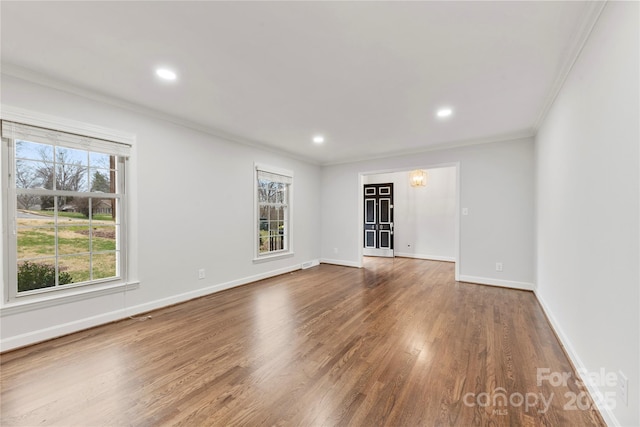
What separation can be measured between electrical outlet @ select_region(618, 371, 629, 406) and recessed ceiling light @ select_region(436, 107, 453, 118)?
2.79m

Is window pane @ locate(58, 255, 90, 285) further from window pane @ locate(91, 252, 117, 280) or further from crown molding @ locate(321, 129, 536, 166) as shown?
crown molding @ locate(321, 129, 536, 166)

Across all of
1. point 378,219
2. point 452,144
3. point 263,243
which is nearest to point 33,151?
point 263,243

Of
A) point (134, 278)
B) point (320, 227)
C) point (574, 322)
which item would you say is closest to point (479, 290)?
point (574, 322)

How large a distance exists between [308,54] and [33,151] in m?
2.75

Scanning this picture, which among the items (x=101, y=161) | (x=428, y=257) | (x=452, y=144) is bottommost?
(x=428, y=257)

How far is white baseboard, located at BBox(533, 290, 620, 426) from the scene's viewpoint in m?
1.47

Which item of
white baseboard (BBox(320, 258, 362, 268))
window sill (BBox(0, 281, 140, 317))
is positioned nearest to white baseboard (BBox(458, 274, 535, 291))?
white baseboard (BBox(320, 258, 362, 268))

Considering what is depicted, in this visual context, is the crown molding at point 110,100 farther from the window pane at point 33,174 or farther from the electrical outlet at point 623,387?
the electrical outlet at point 623,387

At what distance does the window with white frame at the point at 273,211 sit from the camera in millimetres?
4883

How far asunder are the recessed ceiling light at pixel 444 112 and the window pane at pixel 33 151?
4251mm

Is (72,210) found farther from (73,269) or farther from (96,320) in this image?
(96,320)

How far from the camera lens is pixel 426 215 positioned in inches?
286

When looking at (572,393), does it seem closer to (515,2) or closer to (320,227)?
(515,2)

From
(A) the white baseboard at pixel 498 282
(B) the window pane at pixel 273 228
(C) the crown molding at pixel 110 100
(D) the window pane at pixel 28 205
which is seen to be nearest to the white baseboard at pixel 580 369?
(A) the white baseboard at pixel 498 282
